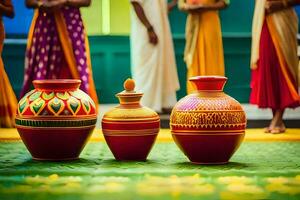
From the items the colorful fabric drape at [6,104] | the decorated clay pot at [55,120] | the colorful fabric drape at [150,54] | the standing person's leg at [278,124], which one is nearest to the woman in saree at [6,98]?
the colorful fabric drape at [6,104]

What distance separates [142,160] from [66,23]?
7.31ft

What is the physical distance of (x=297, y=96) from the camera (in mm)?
5273

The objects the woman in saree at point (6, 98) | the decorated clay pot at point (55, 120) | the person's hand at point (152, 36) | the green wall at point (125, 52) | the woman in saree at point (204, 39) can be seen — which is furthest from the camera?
the green wall at point (125, 52)

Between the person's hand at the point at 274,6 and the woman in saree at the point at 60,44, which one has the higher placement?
the person's hand at the point at 274,6

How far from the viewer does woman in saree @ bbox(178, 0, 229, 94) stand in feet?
21.2

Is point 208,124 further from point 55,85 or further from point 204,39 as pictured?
point 204,39

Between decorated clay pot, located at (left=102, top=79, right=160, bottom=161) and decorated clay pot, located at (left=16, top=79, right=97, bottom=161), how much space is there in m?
0.13

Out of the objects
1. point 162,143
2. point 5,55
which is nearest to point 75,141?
point 162,143

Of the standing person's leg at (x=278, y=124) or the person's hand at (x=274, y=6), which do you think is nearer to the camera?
the person's hand at (x=274, y=6)

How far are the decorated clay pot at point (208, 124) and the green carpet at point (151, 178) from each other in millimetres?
85

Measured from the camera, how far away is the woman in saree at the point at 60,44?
213 inches

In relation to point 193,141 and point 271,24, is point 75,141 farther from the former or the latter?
point 271,24

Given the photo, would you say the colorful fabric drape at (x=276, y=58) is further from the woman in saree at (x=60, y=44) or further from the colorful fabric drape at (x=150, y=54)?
the colorful fabric drape at (x=150, y=54)

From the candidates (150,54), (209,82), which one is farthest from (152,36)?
(209,82)
